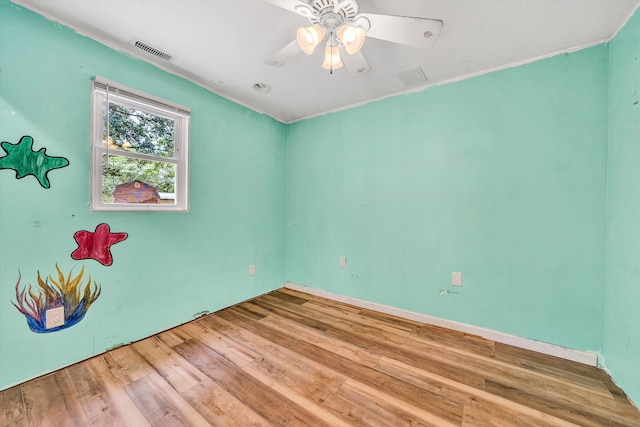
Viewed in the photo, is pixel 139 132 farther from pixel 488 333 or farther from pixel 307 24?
pixel 488 333

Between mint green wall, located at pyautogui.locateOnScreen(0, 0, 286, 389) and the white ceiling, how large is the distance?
0.21 m

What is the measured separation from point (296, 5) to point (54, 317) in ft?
7.78

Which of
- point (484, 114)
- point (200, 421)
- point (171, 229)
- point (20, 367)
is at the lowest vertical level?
point (200, 421)

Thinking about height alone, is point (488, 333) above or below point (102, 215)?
below

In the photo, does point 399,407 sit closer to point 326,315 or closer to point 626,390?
point 326,315

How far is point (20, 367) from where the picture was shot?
144 centimetres

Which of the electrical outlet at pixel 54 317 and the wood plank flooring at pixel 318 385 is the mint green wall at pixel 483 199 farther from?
the electrical outlet at pixel 54 317

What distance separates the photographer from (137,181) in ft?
6.51

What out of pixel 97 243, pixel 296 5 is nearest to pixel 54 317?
pixel 97 243

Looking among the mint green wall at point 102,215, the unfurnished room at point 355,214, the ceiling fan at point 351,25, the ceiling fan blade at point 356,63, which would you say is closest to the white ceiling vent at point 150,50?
the unfurnished room at point 355,214

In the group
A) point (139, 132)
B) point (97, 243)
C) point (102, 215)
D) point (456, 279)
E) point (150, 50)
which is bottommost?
point (456, 279)

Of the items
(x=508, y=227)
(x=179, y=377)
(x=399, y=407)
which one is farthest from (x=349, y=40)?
(x=179, y=377)

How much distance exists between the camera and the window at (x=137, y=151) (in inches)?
69.2

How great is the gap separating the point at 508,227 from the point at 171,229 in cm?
287
